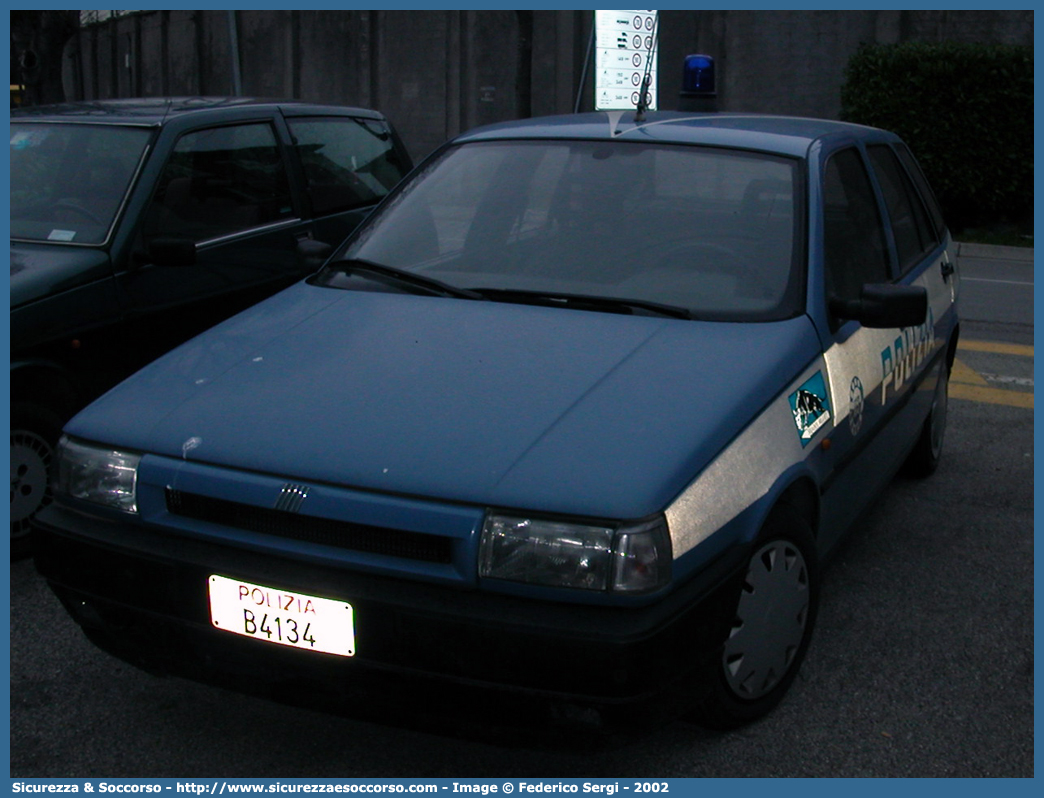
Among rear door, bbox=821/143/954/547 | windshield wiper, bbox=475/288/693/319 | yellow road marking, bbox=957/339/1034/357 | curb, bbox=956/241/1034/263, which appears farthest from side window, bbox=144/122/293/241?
curb, bbox=956/241/1034/263

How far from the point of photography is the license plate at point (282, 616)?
2.71 m

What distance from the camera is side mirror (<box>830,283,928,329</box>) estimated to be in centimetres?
356

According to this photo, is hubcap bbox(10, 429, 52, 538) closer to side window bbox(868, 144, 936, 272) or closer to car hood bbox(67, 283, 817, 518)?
car hood bbox(67, 283, 817, 518)

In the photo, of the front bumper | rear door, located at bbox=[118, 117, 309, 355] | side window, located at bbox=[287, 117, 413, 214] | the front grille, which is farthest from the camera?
side window, located at bbox=[287, 117, 413, 214]

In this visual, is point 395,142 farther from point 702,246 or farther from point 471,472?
point 471,472

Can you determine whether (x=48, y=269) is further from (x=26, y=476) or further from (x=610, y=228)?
(x=610, y=228)

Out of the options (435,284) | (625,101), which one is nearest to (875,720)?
(435,284)

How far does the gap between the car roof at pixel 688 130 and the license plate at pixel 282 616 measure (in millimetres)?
2124

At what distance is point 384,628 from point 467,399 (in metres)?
0.63

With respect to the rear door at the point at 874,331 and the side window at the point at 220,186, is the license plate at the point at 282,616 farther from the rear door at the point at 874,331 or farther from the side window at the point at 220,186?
the side window at the point at 220,186

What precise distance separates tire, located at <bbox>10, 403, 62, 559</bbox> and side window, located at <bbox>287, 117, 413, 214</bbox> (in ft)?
6.53

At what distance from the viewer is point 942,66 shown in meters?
16.5

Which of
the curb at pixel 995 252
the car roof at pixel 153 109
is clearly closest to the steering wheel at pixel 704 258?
the car roof at pixel 153 109

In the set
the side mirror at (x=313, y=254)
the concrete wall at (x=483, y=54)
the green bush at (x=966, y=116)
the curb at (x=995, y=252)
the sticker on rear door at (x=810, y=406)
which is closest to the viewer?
the sticker on rear door at (x=810, y=406)
